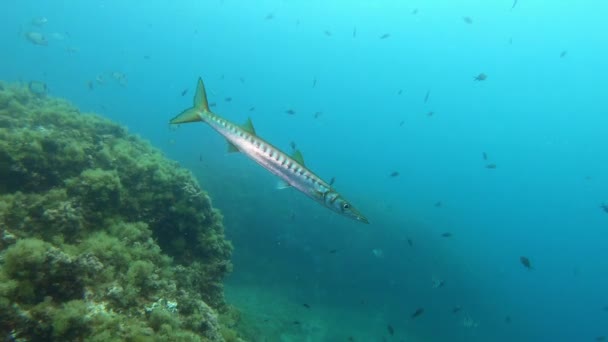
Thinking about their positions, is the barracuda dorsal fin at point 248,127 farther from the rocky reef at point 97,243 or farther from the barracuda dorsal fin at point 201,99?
the rocky reef at point 97,243

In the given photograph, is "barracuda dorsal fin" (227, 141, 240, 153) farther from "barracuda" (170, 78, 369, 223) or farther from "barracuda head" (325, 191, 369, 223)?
"barracuda head" (325, 191, 369, 223)

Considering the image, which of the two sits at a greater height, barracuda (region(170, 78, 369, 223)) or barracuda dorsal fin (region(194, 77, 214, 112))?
barracuda dorsal fin (region(194, 77, 214, 112))

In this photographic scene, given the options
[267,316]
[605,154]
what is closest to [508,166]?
[605,154]

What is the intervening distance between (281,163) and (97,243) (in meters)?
2.86

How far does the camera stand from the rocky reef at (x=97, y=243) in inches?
125

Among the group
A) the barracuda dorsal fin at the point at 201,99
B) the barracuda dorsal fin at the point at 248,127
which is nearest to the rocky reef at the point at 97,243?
the barracuda dorsal fin at the point at 201,99

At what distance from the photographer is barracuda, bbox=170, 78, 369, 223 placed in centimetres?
458

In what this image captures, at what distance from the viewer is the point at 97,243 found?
14.5ft

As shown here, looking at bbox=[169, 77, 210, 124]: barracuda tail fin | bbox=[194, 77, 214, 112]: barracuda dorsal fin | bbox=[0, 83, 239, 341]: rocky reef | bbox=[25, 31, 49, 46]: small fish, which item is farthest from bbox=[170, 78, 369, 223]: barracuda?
bbox=[25, 31, 49, 46]: small fish

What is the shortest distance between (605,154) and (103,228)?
220064 millimetres

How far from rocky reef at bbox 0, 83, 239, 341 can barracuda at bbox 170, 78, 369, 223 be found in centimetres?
220

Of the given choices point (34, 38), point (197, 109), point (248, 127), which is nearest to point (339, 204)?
point (248, 127)

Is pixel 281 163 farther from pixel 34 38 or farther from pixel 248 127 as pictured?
pixel 34 38

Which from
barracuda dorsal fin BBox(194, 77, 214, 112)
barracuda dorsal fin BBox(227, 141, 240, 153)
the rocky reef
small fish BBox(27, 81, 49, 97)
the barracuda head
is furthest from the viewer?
small fish BBox(27, 81, 49, 97)
